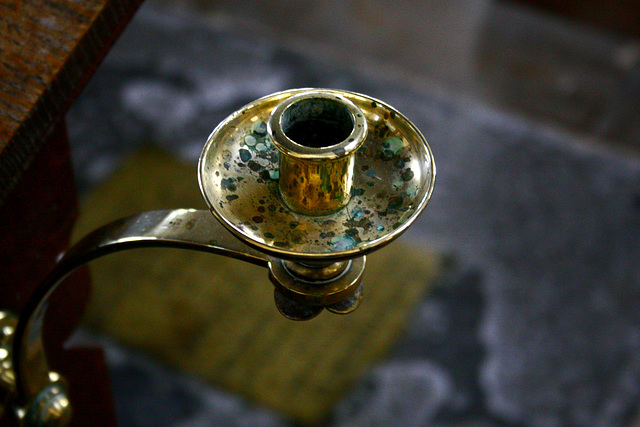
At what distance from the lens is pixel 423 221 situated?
2.51 meters

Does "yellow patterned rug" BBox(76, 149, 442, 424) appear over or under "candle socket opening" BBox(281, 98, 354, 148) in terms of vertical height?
under

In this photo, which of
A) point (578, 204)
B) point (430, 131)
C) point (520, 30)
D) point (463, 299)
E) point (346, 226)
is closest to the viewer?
point (346, 226)

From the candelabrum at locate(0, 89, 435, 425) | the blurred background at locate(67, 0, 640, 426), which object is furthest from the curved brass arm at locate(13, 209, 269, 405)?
the blurred background at locate(67, 0, 640, 426)

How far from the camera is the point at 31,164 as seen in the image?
0.66m

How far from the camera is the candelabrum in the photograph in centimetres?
45

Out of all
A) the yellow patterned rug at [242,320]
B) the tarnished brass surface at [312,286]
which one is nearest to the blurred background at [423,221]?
the yellow patterned rug at [242,320]

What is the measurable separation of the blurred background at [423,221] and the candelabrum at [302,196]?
62.0 inches

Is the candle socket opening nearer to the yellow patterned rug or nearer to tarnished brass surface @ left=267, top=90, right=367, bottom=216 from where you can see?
tarnished brass surface @ left=267, top=90, right=367, bottom=216

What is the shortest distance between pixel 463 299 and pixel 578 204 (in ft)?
2.02

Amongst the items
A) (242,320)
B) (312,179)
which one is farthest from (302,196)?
(242,320)

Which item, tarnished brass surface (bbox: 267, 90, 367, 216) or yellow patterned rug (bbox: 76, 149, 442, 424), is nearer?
tarnished brass surface (bbox: 267, 90, 367, 216)

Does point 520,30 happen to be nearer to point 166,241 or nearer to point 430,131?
point 430,131

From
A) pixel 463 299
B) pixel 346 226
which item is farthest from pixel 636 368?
pixel 346 226

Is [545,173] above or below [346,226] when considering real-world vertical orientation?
below
